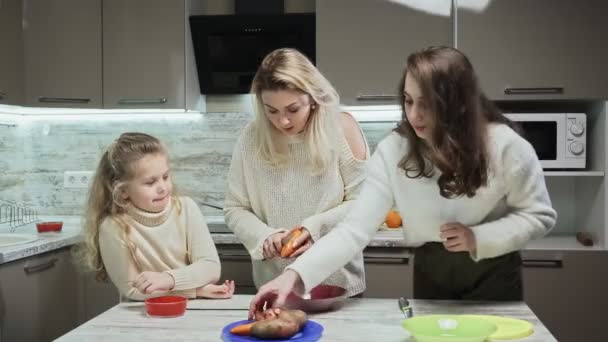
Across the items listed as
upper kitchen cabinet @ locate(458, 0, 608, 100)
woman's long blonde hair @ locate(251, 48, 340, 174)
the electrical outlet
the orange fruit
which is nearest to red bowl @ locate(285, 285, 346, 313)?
woman's long blonde hair @ locate(251, 48, 340, 174)

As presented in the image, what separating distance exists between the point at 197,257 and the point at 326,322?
630 millimetres

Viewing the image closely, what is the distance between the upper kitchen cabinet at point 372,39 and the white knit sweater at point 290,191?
1084 millimetres

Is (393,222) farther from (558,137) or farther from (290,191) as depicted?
(290,191)

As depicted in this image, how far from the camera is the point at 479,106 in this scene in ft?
4.90

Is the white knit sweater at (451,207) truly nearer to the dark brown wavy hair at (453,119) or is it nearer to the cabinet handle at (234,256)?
the dark brown wavy hair at (453,119)

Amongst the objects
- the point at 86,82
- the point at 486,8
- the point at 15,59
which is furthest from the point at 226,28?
the point at 486,8

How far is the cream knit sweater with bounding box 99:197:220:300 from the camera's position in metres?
1.79

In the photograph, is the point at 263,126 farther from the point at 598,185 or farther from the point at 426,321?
the point at 598,185

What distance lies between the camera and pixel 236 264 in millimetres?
2840

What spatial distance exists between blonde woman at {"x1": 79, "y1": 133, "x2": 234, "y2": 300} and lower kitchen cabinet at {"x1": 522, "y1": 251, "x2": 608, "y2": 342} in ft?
4.81

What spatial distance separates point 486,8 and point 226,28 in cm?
121

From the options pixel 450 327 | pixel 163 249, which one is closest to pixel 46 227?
pixel 163 249

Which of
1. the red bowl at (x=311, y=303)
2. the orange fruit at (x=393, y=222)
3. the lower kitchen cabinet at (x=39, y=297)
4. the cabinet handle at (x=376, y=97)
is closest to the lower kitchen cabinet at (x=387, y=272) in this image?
the orange fruit at (x=393, y=222)

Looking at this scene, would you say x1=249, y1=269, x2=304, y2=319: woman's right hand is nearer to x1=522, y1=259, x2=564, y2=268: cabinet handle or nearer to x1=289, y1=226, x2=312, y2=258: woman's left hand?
x1=289, y1=226, x2=312, y2=258: woman's left hand
